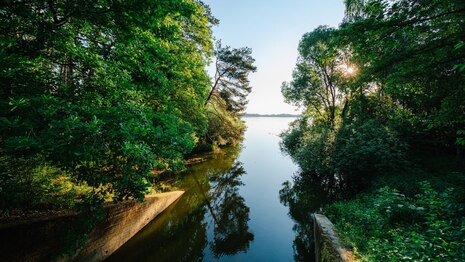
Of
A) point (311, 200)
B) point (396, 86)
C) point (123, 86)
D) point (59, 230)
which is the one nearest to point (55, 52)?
point (123, 86)

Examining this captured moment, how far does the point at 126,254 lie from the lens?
7836mm

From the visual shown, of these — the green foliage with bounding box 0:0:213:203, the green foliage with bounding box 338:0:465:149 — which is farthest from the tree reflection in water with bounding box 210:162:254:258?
the green foliage with bounding box 338:0:465:149

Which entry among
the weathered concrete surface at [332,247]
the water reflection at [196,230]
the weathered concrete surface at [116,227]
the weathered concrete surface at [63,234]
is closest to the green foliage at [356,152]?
the weathered concrete surface at [332,247]

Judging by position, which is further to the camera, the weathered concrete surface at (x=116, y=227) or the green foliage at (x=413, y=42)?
the weathered concrete surface at (x=116, y=227)

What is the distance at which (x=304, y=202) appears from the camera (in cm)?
1374

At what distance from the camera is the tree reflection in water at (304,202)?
9269 millimetres

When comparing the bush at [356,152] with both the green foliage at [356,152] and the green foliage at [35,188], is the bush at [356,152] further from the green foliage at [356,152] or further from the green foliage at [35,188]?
the green foliage at [35,188]

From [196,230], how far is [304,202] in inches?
309

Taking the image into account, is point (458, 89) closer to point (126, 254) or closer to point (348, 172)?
point (348, 172)

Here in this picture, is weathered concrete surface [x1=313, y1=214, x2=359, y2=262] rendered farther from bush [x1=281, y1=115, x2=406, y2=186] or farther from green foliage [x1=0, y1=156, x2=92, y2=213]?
green foliage [x1=0, y1=156, x2=92, y2=213]

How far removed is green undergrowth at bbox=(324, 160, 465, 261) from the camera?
150 inches

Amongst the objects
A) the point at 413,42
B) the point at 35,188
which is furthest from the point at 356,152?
the point at 35,188

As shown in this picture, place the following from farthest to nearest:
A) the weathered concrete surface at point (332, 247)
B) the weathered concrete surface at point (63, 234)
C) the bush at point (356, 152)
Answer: the bush at point (356, 152)
the weathered concrete surface at point (332, 247)
the weathered concrete surface at point (63, 234)

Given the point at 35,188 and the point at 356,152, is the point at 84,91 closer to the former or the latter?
the point at 35,188
